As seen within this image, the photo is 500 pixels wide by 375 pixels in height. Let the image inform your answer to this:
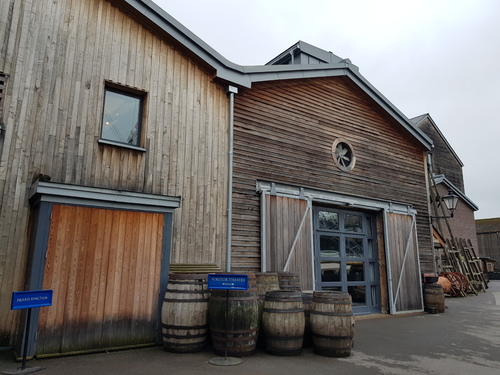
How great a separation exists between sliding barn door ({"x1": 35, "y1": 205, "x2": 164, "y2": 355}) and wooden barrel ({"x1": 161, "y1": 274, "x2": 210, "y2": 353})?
0.49 meters

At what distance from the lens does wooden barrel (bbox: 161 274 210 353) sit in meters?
5.26

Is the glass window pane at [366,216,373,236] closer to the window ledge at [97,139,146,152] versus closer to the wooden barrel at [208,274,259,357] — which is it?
the wooden barrel at [208,274,259,357]

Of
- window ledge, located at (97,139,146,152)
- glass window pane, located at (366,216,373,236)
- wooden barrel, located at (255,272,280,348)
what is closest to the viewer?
wooden barrel, located at (255,272,280,348)

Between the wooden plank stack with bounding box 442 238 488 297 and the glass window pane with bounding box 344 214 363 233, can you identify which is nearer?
the glass window pane with bounding box 344 214 363 233

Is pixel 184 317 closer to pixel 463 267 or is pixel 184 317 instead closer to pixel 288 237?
pixel 288 237

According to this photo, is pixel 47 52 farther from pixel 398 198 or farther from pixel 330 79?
pixel 398 198

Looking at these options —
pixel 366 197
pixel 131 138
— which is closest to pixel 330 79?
pixel 366 197

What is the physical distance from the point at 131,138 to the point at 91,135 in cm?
78

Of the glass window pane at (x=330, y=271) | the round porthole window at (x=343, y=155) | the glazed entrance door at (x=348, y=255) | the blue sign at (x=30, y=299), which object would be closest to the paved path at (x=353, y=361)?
the blue sign at (x=30, y=299)

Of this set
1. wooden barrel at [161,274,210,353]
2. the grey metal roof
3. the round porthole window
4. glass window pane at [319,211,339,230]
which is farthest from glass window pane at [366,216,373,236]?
wooden barrel at [161,274,210,353]

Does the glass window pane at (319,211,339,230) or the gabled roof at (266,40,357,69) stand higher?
the gabled roof at (266,40,357,69)

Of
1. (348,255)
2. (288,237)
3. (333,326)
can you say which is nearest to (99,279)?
(333,326)

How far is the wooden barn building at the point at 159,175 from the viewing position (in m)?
5.37

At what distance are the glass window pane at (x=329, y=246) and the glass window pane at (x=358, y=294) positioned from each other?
1.10 metres
